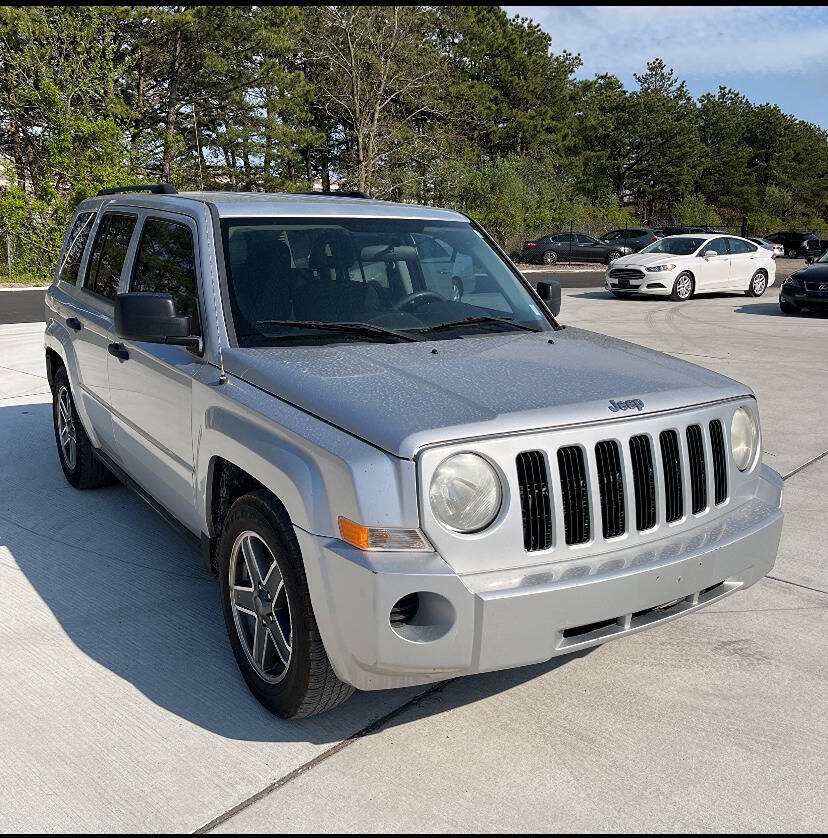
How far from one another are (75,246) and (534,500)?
165 inches

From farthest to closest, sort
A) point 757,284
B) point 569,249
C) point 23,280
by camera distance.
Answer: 1. point 569,249
2. point 23,280
3. point 757,284

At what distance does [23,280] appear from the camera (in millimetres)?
23234

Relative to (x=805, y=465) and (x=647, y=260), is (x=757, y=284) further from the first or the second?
(x=805, y=465)

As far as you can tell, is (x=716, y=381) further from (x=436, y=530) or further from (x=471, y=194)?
(x=471, y=194)

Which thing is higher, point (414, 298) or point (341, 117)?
point (341, 117)

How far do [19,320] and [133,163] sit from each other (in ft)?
35.2

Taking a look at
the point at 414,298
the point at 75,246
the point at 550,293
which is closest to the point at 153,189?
the point at 75,246

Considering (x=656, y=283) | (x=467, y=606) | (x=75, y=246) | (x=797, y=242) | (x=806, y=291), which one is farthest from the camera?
(x=797, y=242)

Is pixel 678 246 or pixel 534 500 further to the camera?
pixel 678 246

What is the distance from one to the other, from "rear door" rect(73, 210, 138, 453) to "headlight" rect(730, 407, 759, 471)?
3116mm

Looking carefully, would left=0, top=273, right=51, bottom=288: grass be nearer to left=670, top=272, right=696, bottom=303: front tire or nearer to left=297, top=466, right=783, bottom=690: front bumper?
left=670, top=272, right=696, bottom=303: front tire

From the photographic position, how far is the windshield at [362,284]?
3.92 metres

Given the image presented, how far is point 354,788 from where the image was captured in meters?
2.96

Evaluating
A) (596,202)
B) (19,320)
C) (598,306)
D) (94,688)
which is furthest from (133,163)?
(596,202)
